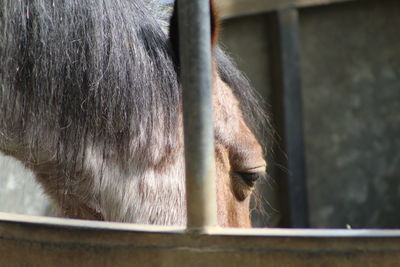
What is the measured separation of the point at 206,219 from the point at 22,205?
223 cm

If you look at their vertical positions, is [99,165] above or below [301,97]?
below

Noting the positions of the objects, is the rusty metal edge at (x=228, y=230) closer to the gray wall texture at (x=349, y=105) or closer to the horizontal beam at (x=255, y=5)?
the horizontal beam at (x=255, y=5)

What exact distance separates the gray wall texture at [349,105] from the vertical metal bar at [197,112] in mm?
3599

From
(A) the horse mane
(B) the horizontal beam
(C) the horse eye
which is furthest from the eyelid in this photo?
(B) the horizontal beam

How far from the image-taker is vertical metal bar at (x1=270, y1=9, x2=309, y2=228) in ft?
14.2

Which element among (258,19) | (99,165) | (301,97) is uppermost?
(258,19)

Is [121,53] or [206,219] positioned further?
[121,53]

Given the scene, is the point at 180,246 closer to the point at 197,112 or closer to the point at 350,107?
the point at 197,112

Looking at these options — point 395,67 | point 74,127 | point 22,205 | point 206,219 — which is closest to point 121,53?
point 74,127

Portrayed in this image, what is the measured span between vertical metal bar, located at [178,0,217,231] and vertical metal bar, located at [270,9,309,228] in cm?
340

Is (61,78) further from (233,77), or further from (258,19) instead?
(258,19)

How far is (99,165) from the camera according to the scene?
1.57 meters

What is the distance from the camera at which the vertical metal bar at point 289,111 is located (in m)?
4.34

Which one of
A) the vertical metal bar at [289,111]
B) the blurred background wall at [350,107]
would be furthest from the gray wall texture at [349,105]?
the vertical metal bar at [289,111]
